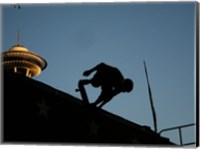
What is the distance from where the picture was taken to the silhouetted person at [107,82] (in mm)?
3180

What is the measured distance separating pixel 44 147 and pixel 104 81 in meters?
0.80

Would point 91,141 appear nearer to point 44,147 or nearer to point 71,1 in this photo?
point 44,147

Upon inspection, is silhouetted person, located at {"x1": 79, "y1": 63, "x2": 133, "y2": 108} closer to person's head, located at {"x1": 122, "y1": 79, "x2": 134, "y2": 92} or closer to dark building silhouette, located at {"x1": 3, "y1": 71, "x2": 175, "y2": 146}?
person's head, located at {"x1": 122, "y1": 79, "x2": 134, "y2": 92}

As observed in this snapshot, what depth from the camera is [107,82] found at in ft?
10.8

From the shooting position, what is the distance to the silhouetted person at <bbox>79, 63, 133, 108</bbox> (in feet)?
10.4

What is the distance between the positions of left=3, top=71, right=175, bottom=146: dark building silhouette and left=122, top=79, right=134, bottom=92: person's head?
0.24 m

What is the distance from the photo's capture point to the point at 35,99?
Result: 2.87 meters

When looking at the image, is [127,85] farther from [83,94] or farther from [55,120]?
[55,120]

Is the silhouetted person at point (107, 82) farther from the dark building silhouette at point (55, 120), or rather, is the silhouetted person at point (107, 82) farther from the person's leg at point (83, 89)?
the dark building silhouette at point (55, 120)

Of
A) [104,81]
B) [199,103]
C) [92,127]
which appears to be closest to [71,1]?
[104,81]

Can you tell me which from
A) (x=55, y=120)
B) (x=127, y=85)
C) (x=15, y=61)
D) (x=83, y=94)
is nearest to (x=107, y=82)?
(x=127, y=85)

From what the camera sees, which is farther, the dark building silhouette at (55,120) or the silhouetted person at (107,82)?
the silhouetted person at (107,82)

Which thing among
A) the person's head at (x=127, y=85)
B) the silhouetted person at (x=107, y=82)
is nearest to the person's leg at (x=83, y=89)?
the silhouetted person at (x=107, y=82)

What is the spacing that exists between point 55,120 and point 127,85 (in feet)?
2.24
